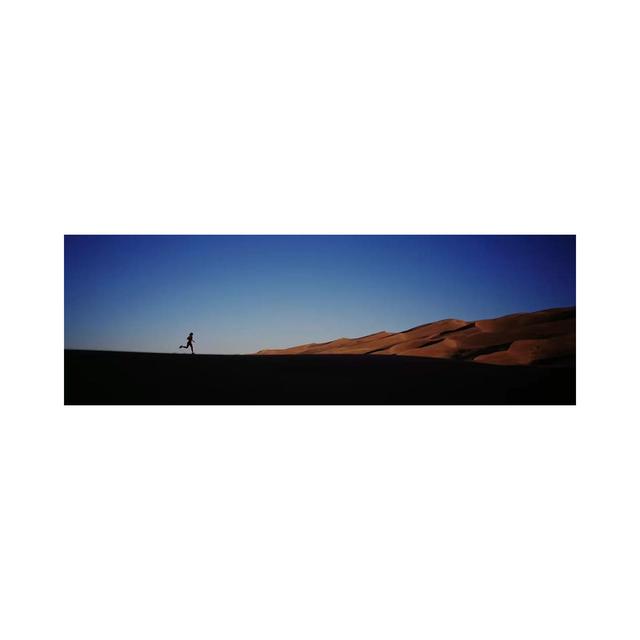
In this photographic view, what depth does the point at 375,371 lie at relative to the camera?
5.49 meters

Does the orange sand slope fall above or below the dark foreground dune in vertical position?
above

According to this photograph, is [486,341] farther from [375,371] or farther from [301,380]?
[301,380]

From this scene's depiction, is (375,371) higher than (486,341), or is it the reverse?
(486,341)

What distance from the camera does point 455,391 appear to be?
5434mm

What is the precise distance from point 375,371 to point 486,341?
1124mm

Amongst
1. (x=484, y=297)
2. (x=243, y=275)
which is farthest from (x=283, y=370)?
(x=484, y=297)

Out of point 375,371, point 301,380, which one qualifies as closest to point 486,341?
point 375,371

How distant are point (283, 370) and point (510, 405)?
2.19 metres

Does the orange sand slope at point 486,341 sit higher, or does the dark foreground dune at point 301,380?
the orange sand slope at point 486,341

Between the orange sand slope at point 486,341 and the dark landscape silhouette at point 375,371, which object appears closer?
the dark landscape silhouette at point 375,371

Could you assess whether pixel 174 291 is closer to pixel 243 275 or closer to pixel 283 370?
pixel 243 275

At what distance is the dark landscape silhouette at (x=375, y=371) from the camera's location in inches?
212

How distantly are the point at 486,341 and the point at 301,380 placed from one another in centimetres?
184

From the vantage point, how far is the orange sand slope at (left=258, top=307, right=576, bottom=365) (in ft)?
18.0
